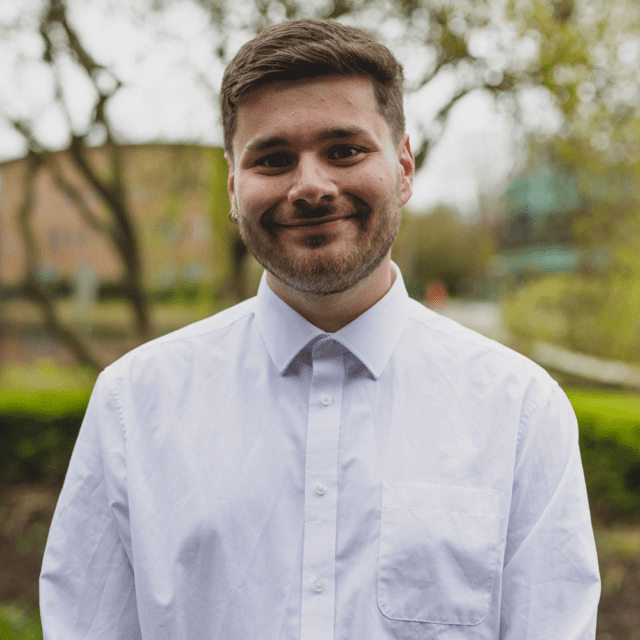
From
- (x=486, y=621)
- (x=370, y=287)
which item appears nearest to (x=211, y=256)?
(x=370, y=287)

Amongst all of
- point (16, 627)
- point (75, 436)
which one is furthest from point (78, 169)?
point (16, 627)

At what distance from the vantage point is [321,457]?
4.66ft

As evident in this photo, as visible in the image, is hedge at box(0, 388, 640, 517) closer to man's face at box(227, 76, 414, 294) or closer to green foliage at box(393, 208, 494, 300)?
man's face at box(227, 76, 414, 294)

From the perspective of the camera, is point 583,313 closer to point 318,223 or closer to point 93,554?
point 318,223

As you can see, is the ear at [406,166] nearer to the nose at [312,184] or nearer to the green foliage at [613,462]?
the nose at [312,184]

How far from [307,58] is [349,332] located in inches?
26.6

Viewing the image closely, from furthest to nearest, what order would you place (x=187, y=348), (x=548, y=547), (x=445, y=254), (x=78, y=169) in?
(x=445, y=254) < (x=78, y=169) < (x=187, y=348) < (x=548, y=547)

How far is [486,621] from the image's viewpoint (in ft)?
4.56

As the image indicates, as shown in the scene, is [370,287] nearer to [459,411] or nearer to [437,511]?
[459,411]

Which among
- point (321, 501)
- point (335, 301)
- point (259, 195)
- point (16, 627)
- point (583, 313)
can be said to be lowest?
point (583, 313)

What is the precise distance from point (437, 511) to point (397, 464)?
0.14 metres

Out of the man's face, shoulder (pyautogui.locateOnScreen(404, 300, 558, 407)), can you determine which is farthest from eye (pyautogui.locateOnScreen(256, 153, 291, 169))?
shoulder (pyautogui.locateOnScreen(404, 300, 558, 407))

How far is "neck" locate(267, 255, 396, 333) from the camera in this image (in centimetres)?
157

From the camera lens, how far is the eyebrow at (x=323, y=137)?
56.8 inches
